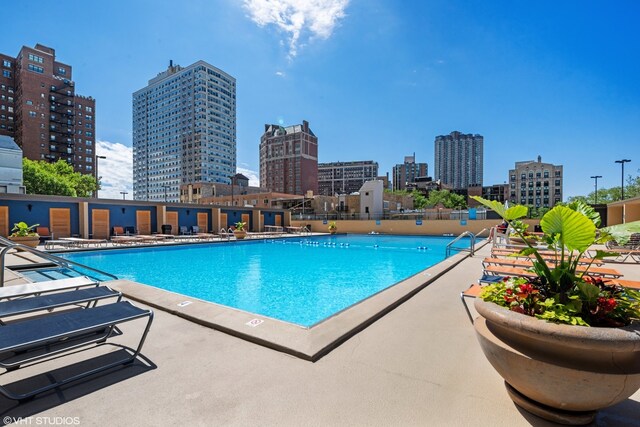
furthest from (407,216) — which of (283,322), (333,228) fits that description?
(283,322)

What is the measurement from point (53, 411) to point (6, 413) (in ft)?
1.00

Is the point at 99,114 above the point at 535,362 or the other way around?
above

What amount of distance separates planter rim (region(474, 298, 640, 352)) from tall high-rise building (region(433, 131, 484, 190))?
143 metres

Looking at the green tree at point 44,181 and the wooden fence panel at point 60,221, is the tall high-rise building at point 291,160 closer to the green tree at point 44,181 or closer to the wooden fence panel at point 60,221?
the green tree at point 44,181

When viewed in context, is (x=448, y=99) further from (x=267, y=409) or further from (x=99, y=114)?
(x=99, y=114)

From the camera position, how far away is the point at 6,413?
1902 millimetres

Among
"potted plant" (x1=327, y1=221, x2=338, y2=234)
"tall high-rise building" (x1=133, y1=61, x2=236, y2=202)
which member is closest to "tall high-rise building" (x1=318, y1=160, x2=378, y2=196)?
"tall high-rise building" (x1=133, y1=61, x2=236, y2=202)

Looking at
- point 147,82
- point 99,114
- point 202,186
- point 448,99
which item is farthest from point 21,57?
point 448,99

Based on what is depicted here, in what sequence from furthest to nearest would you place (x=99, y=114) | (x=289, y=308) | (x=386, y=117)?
(x=99, y=114) → (x=386, y=117) → (x=289, y=308)

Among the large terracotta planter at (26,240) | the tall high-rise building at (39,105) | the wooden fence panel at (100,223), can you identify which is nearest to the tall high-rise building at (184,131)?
the tall high-rise building at (39,105)

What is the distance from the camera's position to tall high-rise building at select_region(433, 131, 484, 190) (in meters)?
134

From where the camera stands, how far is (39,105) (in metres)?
59.9

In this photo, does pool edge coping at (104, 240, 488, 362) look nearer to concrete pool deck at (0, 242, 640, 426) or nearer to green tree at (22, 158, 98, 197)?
concrete pool deck at (0, 242, 640, 426)

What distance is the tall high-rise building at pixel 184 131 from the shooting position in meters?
97.1
